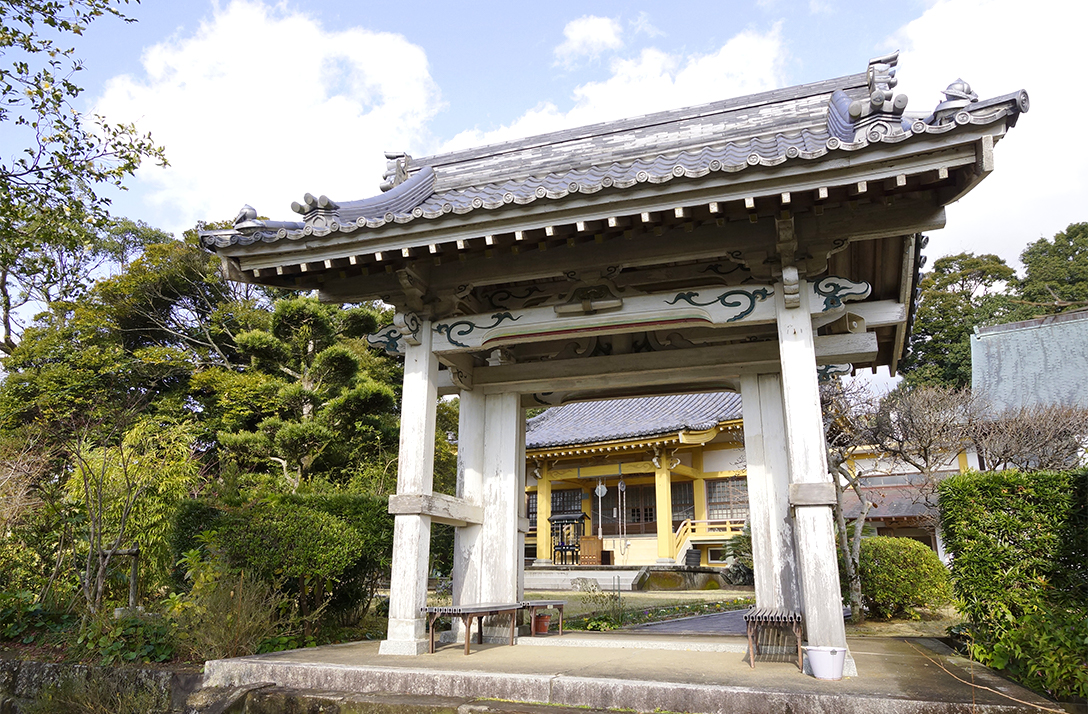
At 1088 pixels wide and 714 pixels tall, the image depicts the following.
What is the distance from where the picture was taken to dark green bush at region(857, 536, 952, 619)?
8.80 m

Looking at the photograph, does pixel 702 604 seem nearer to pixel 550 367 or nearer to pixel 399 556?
pixel 550 367

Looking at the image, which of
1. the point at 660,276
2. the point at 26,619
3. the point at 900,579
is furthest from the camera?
the point at 900,579

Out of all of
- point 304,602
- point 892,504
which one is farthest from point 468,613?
point 892,504

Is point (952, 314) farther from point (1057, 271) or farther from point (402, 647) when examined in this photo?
point (402, 647)

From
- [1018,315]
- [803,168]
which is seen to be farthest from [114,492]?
[1018,315]

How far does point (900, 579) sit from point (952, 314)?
92.6 ft

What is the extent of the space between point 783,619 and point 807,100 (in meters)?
4.72

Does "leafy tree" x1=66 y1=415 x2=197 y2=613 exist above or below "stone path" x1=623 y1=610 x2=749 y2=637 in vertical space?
above

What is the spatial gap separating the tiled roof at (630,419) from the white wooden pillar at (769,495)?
12.3 m

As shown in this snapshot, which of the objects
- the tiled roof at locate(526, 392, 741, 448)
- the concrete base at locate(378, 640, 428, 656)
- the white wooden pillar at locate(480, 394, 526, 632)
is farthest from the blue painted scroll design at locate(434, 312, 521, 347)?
the tiled roof at locate(526, 392, 741, 448)

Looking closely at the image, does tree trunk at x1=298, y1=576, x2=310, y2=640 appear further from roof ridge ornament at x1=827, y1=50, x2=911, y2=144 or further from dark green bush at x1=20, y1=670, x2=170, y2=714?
roof ridge ornament at x1=827, y1=50, x2=911, y2=144

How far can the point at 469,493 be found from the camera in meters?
6.38

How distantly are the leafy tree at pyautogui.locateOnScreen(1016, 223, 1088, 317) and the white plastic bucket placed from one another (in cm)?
3265

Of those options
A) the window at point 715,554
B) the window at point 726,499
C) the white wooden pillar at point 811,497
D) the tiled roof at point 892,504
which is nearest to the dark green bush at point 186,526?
the white wooden pillar at point 811,497
